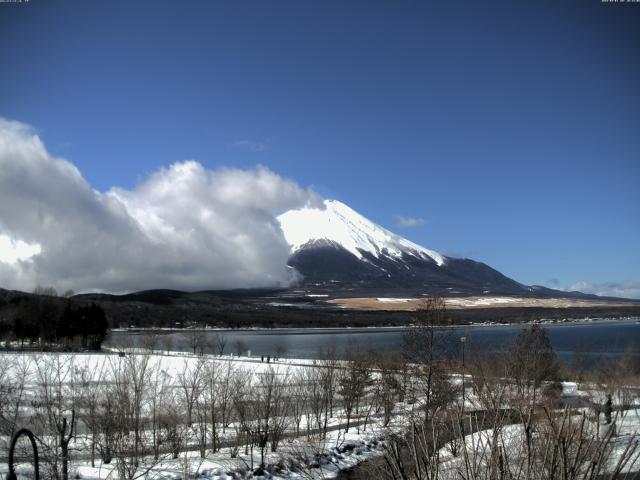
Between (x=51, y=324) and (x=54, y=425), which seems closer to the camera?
(x=54, y=425)

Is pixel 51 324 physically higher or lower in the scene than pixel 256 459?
lower

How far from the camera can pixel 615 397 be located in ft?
138

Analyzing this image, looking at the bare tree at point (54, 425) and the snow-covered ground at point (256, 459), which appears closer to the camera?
the bare tree at point (54, 425)

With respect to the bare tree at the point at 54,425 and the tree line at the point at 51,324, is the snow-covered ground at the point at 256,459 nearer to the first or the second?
the bare tree at the point at 54,425

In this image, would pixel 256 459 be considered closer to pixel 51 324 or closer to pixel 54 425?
pixel 54 425

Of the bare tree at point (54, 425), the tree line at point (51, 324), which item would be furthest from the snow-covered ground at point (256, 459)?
the tree line at point (51, 324)

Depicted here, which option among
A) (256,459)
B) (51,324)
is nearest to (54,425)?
(256,459)

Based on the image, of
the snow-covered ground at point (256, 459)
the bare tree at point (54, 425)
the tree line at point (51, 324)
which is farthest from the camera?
the tree line at point (51, 324)

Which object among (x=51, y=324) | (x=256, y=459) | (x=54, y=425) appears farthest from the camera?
(x=51, y=324)

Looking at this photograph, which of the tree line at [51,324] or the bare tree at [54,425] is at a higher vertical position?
the bare tree at [54,425]

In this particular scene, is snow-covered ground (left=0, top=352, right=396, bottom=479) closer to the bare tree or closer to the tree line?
the bare tree

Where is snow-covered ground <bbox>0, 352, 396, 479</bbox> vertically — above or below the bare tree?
below

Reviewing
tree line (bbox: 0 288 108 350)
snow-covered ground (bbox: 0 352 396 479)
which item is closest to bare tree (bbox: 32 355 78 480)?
snow-covered ground (bbox: 0 352 396 479)

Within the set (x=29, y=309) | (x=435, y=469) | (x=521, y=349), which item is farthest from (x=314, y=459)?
(x=29, y=309)
